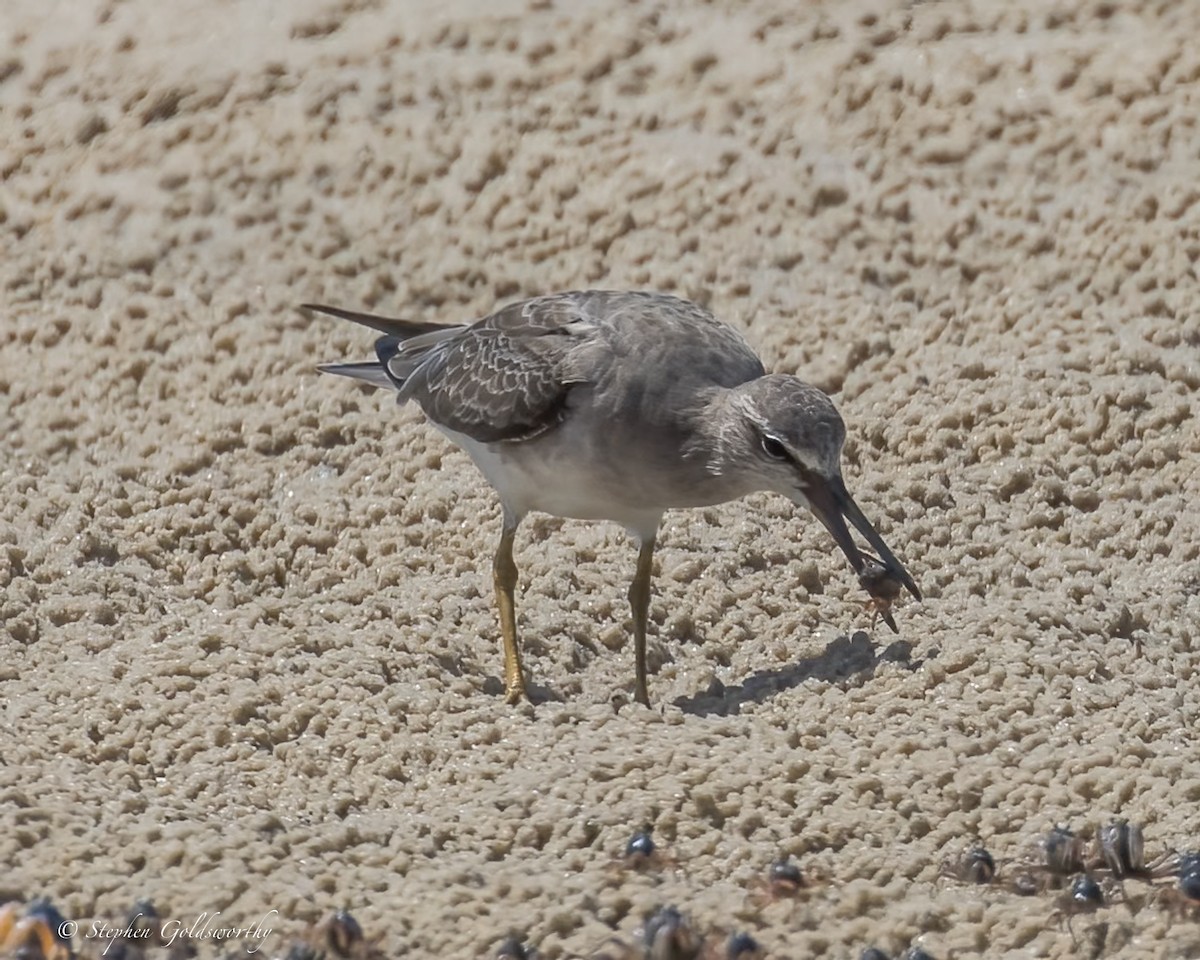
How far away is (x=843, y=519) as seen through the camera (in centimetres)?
546

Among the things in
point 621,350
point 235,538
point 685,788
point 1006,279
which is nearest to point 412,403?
point 235,538

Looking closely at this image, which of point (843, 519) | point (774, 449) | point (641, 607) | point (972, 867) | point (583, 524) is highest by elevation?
point (774, 449)

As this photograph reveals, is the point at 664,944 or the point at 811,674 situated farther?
the point at 811,674

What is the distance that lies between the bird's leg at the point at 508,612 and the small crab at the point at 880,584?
3.37 ft

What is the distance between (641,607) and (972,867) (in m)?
1.57

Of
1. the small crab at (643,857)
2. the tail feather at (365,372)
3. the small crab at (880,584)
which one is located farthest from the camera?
the tail feather at (365,372)

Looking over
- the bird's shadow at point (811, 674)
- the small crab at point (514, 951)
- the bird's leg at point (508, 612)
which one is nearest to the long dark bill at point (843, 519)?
the bird's shadow at point (811, 674)

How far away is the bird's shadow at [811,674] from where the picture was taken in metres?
5.68

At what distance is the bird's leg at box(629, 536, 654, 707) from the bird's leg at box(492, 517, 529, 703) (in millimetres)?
339

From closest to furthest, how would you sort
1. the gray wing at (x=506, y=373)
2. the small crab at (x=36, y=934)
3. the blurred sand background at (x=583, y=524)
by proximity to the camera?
the small crab at (x=36, y=934), the blurred sand background at (x=583, y=524), the gray wing at (x=506, y=373)

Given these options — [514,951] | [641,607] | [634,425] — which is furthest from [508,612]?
[514,951]

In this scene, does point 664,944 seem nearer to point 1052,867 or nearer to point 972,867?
point 972,867

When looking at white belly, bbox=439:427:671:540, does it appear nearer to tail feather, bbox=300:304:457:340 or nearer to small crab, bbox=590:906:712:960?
tail feather, bbox=300:304:457:340

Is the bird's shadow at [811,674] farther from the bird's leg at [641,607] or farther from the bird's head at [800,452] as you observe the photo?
the bird's head at [800,452]
